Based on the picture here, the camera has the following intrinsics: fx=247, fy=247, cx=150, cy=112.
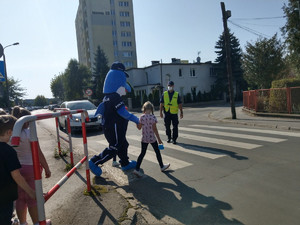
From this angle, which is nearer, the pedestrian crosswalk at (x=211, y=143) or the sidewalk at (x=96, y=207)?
the sidewalk at (x=96, y=207)

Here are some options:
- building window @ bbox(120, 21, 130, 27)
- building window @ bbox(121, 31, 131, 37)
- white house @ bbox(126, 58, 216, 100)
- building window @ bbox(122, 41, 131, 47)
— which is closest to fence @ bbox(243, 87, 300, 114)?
white house @ bbox(126, 58, 216, 100)

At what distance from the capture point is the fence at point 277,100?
12.2 meters

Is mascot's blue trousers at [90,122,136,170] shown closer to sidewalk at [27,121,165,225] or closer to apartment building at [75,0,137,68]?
sidewalk at [27,121,165,225]

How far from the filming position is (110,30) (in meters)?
66.1

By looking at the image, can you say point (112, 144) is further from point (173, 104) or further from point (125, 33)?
point (125, 33)

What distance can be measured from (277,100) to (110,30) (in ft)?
196

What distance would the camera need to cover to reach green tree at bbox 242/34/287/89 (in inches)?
1054

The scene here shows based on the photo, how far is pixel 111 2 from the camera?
67625mm

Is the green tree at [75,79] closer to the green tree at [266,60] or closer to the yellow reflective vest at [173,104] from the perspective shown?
the green tree at [266,60]

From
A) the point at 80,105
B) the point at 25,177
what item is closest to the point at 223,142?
the point at 25,177

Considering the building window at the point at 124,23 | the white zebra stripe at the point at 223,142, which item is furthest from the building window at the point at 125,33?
the white zebra stripe at the point at 223,142

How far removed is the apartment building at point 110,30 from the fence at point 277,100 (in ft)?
176

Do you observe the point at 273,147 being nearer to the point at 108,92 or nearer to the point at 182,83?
the point at 108,92

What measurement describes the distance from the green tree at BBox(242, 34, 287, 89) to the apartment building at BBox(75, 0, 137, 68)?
42.1 meters
